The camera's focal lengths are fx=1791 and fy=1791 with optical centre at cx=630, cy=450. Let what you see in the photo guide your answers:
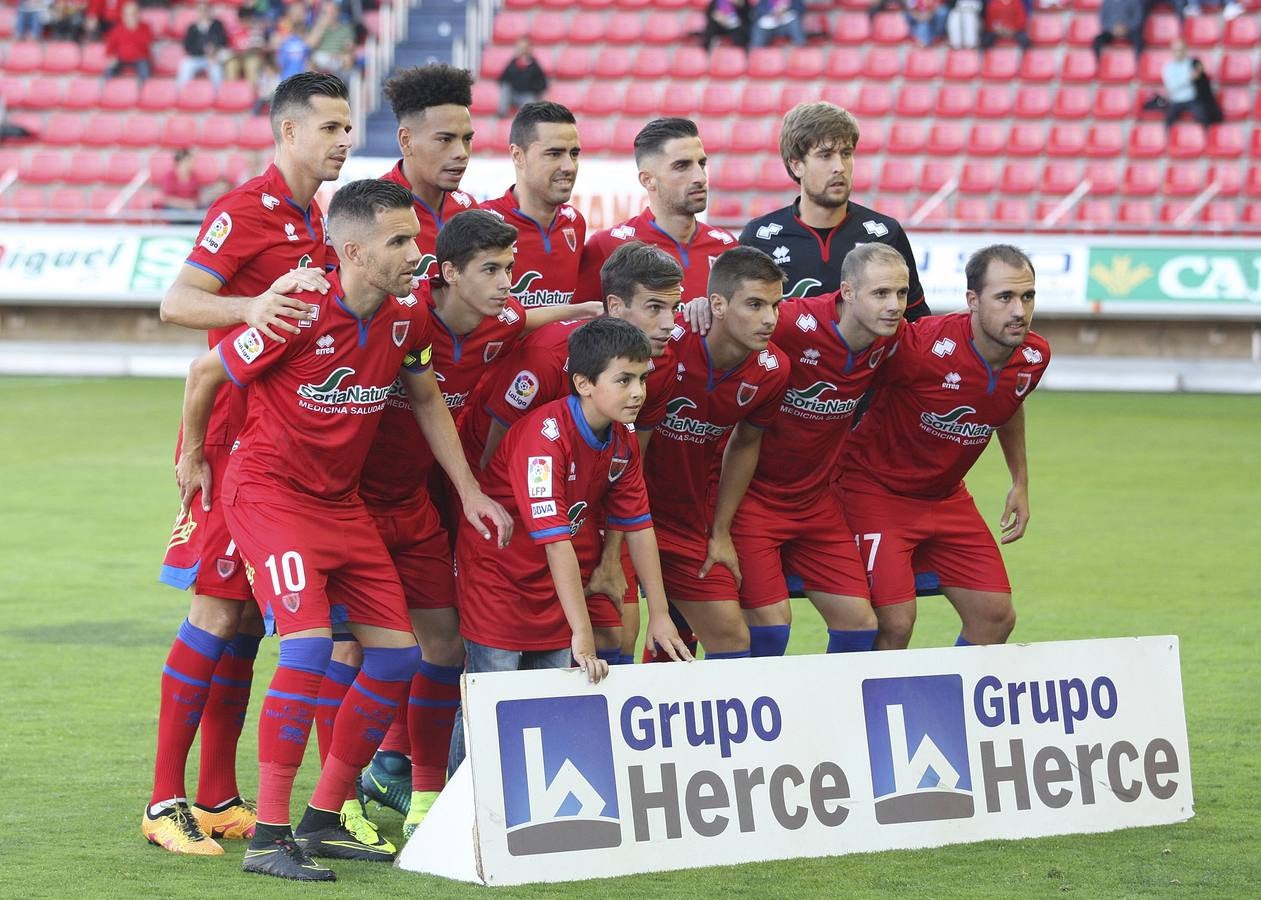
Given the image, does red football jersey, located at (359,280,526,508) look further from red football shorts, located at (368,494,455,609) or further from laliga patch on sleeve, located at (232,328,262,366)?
laliga patch on sleeve, located at (232,328,262,366)

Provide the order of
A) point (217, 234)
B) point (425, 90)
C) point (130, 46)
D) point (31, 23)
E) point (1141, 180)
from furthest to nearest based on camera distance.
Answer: point (31, 23) < point (130, 46) < point (1141, 180) < point (425, 90) < point (217, 234)

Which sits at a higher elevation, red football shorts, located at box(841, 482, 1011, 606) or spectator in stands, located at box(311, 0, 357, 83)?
spectator in stands, located at box(311, 0, 357, 83)

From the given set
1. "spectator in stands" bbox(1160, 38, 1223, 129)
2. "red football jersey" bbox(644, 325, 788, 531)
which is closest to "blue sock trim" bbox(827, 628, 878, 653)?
"red football jersey" bbox(644, 325, 788, 531)

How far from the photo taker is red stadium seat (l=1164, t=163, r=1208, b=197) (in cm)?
1919

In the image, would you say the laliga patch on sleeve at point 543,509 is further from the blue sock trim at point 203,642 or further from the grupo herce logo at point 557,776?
the blue sock trim at point 203,642

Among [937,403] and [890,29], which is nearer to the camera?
[937,403]

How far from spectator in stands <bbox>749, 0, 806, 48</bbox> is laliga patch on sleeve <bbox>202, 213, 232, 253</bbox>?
17.6 meters

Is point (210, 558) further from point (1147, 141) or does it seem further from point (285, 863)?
point (1147, 141)

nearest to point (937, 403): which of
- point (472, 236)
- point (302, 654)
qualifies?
point (472, 236)

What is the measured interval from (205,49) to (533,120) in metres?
18.1

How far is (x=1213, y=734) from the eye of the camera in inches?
244

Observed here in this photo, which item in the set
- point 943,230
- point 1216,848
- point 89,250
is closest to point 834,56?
point 943,230

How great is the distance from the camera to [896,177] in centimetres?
2011

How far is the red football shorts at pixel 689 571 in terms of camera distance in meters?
5.64
